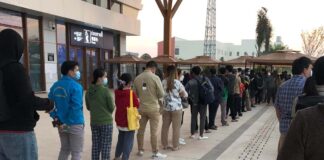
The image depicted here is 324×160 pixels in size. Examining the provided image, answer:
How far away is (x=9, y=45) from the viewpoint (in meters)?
3.34

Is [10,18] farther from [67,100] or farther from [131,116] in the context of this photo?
[67,100]

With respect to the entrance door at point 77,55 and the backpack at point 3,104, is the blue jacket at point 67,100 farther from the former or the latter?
the entrance door at point 77,55

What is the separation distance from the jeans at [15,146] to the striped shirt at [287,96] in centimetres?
313

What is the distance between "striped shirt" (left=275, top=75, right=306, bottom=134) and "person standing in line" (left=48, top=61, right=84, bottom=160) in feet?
8.82

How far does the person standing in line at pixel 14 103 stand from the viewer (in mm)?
3314

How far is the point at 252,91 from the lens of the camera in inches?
680

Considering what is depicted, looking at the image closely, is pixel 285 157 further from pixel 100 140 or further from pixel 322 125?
pixel 100 140

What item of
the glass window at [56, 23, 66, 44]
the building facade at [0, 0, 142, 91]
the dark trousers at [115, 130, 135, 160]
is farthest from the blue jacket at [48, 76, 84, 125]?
the glass window at [56, 23, 66, 44]

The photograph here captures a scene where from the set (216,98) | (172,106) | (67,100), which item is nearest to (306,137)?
(67,100)

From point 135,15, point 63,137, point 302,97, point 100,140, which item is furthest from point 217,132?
point 135,15

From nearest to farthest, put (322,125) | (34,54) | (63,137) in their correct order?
(322,125) < (63,137) < (34,54)

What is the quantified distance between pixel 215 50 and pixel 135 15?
2534 inches

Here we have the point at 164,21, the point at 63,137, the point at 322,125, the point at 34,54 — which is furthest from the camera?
the point at 164,21

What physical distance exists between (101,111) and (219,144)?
11.6 feet
